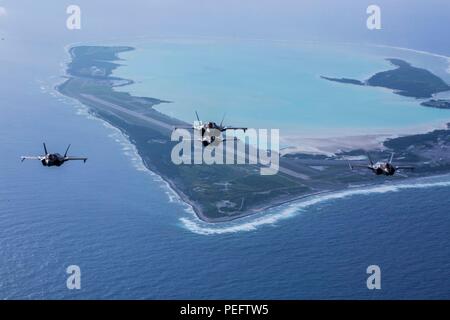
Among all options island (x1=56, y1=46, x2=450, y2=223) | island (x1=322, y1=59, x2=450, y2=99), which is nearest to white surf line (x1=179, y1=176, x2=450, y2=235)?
island (x1=56, y1=46, x2=450, y2=223)

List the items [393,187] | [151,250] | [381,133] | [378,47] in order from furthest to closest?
[378,47] → [381,133] → [393,187] → [151,250]

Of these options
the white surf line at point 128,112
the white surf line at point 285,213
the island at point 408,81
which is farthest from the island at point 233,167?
the island at point 408,81

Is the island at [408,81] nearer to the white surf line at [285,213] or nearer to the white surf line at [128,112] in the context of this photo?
the white surf line at [285,213]

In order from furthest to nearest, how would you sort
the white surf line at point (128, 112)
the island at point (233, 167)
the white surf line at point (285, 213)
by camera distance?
the white surf line at point (128, 112), the island at point (233, 167), the white surf line at point (285, 213)

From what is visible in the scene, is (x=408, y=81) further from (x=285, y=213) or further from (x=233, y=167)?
(x=285, y=213)

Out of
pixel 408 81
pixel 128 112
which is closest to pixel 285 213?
pixel 128 112

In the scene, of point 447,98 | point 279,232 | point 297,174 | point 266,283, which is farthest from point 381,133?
point 266,283

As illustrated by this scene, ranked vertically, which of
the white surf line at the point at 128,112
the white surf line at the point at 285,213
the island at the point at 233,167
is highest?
the white surf line at the point at 128,112
